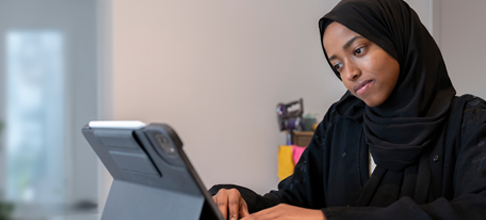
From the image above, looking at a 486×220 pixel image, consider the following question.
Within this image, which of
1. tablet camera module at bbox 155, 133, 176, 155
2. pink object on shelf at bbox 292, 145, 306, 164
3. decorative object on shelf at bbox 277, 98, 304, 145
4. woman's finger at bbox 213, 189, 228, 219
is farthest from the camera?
decorative object on shelf at bbox 277, 98, 304, 145

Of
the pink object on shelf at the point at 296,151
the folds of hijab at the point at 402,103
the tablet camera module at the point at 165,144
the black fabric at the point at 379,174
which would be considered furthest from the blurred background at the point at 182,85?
the tablet camera module at the point at 165,144

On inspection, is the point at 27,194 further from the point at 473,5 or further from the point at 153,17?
the point at 473,5

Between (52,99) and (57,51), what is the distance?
0.29 m

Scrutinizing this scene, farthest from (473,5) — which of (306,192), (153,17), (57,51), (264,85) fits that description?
(57,51)

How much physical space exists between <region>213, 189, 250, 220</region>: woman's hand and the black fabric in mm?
61

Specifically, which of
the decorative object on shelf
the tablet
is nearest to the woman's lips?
the tablet

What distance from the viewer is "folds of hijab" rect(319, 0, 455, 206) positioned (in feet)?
2.88

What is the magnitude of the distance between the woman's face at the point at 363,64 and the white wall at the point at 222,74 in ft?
4.37

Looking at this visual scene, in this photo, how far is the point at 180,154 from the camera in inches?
16.0

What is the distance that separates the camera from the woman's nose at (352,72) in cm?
87

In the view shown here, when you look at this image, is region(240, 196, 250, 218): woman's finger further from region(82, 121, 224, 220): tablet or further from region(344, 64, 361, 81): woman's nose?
region(344, 64, 361, 81): woman's nose

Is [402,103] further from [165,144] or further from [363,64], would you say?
[165,144]

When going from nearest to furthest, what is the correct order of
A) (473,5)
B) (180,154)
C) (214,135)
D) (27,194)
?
1. (180,154)
2. (214,135)
3. (27,194)
4. (473,5)

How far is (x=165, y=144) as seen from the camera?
1.39 feet
